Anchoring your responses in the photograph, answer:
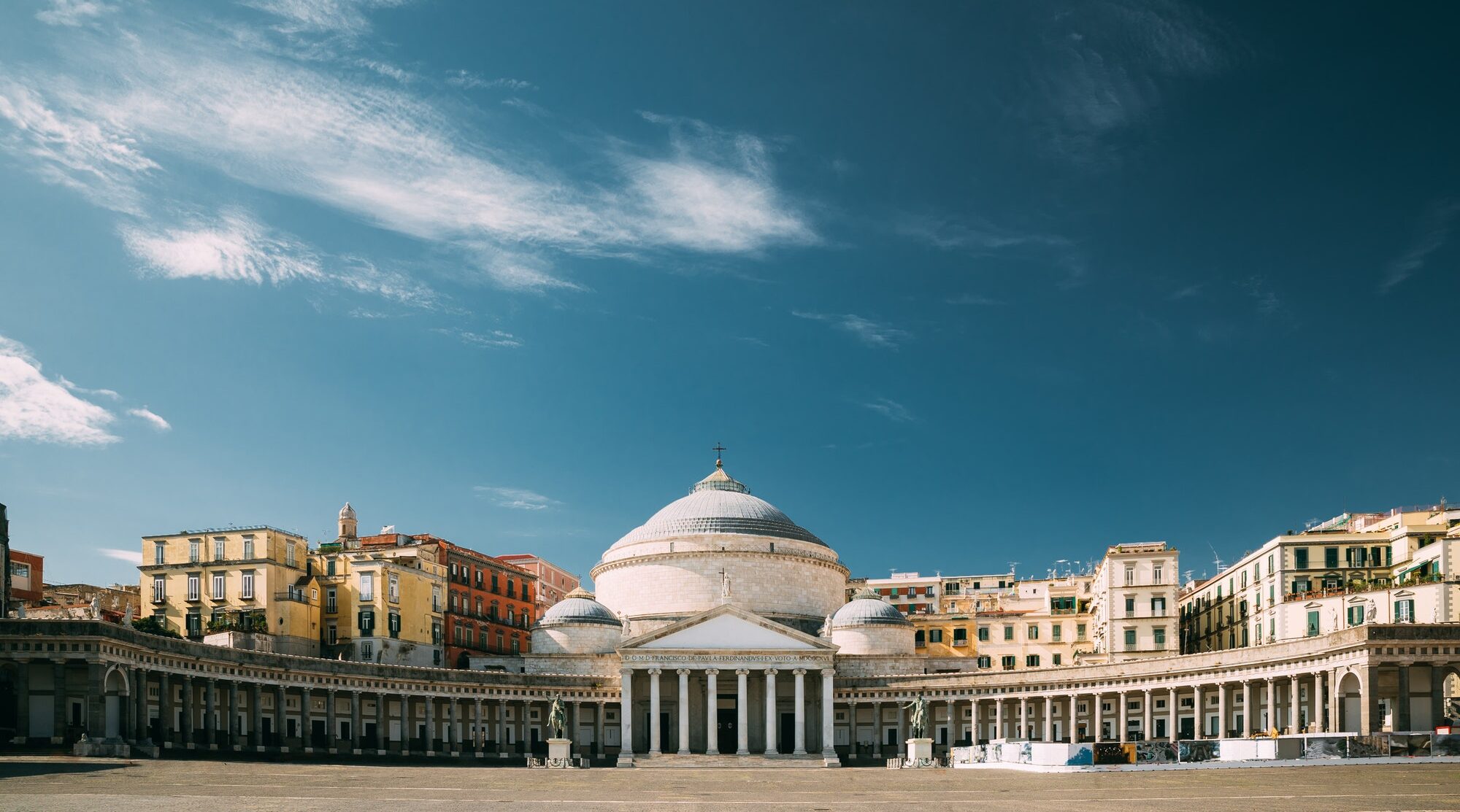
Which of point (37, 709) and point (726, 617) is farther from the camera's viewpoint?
point (726, 617)

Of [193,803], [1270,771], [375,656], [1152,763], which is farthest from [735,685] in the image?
[193,803]

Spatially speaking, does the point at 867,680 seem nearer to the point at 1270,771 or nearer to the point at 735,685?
the point at 735,685

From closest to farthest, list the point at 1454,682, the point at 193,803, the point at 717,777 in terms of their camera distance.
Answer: the point at 193,803, the point at 717,777, the point at 1454,682

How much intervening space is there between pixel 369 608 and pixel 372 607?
0.92 feet

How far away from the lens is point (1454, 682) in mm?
75938

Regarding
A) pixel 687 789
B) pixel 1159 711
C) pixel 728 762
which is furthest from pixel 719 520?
pixel 687 789

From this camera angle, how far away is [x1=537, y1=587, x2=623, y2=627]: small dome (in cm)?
10262

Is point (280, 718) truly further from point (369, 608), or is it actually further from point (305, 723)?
point (369, 608)

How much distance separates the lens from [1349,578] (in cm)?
8831

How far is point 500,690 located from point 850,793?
5295 centimetres

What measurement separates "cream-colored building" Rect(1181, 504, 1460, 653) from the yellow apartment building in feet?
195

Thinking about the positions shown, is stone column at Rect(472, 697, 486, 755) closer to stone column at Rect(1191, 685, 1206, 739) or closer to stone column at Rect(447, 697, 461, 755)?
stone column at Rect(447, 697, 461, 755)

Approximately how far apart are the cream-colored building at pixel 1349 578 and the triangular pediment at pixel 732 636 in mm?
29530

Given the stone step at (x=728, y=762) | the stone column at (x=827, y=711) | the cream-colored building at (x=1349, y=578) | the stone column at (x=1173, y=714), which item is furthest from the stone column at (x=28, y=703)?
the cream-colored building at (x=1349, y=578)
